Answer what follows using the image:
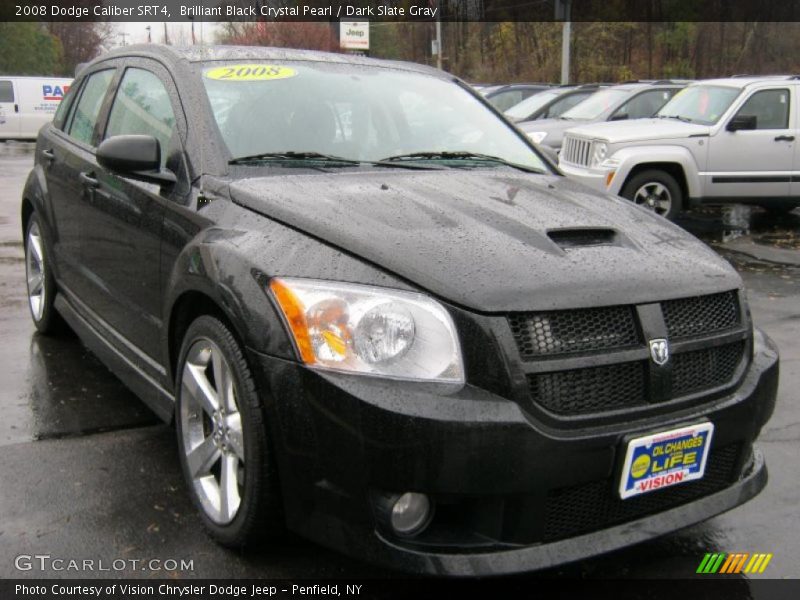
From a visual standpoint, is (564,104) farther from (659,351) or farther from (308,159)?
(659,351)

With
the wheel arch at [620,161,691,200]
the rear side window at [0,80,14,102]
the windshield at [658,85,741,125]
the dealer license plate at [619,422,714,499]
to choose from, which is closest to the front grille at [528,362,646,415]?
the dealer license plate at [619,422,714,499]

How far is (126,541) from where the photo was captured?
3.07 m

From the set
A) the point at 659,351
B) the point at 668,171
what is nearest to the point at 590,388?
the point at 659,351

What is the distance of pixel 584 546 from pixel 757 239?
8814 millimetres

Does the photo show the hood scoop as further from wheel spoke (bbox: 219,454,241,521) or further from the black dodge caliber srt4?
wheel spoke (bbox: 219,454,241,521)

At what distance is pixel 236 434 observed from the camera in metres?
2.87

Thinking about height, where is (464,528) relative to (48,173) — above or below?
below

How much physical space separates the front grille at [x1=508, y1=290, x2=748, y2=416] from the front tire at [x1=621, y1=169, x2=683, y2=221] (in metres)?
7.98

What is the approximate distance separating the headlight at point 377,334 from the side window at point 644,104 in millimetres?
11858

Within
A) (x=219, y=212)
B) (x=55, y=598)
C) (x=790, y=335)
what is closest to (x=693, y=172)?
(x=790, y=335)

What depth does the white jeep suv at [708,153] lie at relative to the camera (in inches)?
410

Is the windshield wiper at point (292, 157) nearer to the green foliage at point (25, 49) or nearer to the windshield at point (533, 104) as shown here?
the windshield at point (533, 104)

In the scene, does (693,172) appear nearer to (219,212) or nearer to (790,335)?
(790,335)

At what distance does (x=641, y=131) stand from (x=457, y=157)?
7248 millimetres
